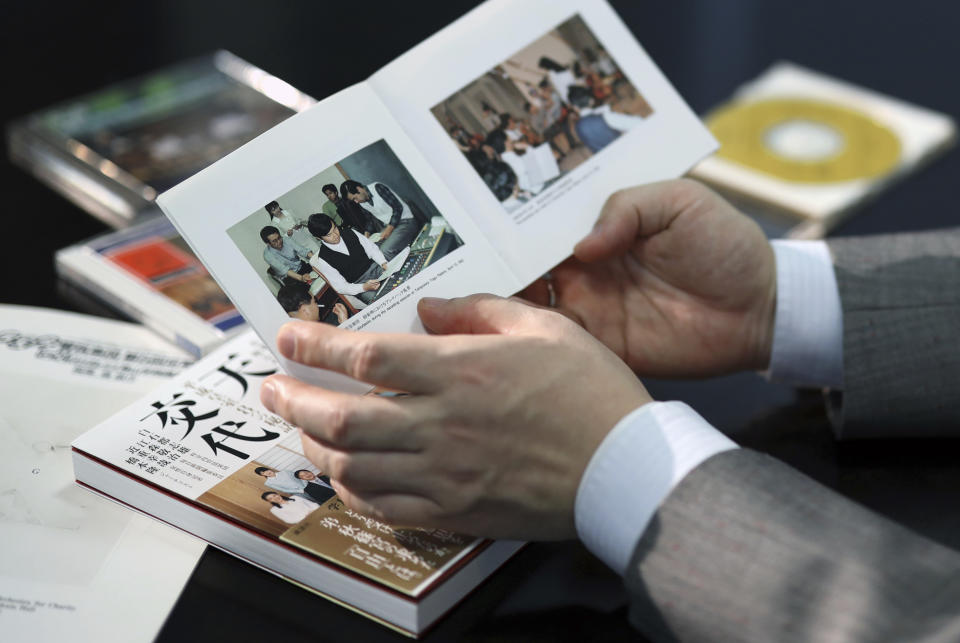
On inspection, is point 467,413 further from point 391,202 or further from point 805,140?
point 805,140

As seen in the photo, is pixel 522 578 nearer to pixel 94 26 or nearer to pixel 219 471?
pixel 219 471

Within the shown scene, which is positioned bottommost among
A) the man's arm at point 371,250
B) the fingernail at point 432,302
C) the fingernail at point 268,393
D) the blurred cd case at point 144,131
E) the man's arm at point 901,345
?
the man's arm at point 901,345

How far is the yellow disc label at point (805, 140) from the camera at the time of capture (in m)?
1.34

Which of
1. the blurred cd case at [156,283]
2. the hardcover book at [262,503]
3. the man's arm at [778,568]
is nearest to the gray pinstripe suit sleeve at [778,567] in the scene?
the man's arm at [778,568]

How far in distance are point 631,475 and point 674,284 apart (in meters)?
0.36

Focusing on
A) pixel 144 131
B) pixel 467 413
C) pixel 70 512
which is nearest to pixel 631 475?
pixel 467 413

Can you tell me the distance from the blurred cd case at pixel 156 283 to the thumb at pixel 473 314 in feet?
0.97

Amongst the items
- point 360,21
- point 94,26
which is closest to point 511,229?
point 360,21

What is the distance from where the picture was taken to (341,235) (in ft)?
2.69

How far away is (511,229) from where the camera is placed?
91 cm

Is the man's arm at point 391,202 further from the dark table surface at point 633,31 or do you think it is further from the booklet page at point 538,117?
the dark table surface at point 633,31

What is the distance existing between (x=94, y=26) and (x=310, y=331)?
1204 millimetres

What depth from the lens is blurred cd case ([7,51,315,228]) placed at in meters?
1.26

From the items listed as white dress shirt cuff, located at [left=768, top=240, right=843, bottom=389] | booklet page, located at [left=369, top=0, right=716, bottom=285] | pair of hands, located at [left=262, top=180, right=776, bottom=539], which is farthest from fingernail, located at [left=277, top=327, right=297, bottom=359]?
white dress shirt cuff, located at [left=768, top=240, right=843, bottom=389]
